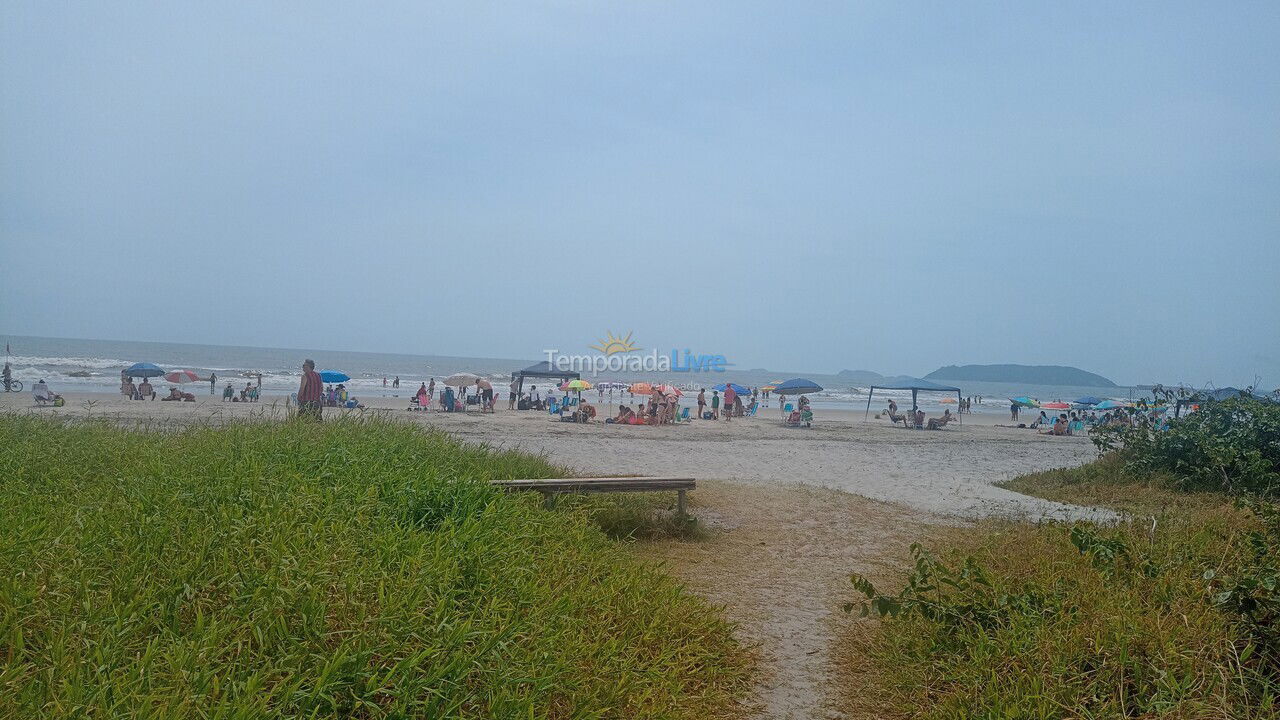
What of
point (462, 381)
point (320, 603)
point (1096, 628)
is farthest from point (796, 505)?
point (462, 381)

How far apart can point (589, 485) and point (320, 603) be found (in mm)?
3809

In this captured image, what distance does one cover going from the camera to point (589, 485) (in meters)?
6.39

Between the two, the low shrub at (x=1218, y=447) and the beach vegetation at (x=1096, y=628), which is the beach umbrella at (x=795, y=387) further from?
the beach vegetation at (x=1096, y=628)

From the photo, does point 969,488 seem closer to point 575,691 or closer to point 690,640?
point 690,640

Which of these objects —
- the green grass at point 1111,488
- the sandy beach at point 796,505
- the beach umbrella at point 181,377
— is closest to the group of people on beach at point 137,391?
the beach umbrella at point 181,377

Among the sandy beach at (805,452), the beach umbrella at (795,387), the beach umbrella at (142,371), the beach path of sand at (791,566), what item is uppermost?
the beach umbrella at (795,387)

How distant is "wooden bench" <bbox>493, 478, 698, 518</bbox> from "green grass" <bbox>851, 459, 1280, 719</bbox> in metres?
2.53

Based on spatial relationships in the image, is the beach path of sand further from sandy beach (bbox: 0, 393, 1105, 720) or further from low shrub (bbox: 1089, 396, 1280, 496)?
low shrub (bbox: 1089, 396, 1280, 496)

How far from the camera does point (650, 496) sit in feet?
27.1

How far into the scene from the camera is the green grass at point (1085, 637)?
2.96 metres

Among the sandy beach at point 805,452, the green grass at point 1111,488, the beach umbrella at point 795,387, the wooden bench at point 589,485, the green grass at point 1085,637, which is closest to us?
the green grass at point 1085,637

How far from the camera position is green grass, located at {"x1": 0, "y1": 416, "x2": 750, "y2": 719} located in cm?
231

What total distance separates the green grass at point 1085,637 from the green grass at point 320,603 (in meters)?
0.94

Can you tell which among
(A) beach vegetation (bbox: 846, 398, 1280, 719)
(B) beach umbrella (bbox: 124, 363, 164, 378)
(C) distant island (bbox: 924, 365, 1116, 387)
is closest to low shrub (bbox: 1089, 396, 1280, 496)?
(A) beach vegetation (bbox: 846, 398, 1280, 719)
